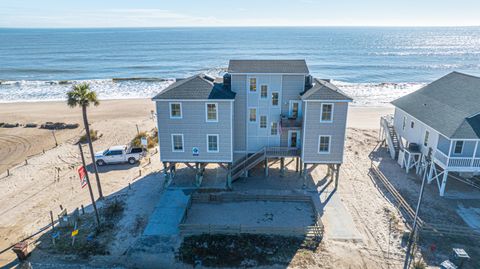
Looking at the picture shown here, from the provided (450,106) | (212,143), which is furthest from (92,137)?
(450,106)

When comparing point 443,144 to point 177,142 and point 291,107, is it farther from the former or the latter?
point 177,142

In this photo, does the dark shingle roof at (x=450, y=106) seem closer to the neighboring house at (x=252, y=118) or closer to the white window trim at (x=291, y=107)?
the neighboring house at (x=252, y=118)

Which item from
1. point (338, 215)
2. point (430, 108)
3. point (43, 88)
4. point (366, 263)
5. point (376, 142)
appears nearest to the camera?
point (366, 263)

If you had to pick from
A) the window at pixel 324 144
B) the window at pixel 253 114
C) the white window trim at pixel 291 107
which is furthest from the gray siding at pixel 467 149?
the window at pixel 253 114

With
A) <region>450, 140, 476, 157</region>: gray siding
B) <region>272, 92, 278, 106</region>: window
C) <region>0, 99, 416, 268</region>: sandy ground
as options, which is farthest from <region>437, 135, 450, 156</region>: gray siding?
<region>272, 92, 278, 106</region>: window

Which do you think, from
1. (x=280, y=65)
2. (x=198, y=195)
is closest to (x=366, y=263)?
(x=198, y=195)

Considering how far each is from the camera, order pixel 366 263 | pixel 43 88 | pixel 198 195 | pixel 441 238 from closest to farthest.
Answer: pixel 366 263 → pixel 441 238 → pixel 198 195 → pixel 43 88

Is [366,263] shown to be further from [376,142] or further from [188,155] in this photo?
[376,142]

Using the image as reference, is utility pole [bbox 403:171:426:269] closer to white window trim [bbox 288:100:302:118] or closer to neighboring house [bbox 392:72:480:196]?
neighboring house [bbox 392:72:480:196]
